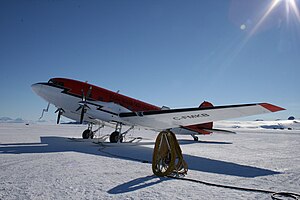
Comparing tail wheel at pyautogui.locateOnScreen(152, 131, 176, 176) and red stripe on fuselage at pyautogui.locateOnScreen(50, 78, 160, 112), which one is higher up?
red stripe on fuselage at pyautogui.locateOnScreen(50, 78, 160, 112)

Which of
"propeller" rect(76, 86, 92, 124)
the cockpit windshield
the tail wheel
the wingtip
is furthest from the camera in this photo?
the cockpit windshield

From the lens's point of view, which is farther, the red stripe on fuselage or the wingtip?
the red stripe on fuselage

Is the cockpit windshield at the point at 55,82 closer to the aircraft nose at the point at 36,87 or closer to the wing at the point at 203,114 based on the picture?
the aircraft nose at the point at 36,87

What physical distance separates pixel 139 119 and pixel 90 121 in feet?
22.4

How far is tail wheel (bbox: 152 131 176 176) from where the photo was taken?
21.3ft


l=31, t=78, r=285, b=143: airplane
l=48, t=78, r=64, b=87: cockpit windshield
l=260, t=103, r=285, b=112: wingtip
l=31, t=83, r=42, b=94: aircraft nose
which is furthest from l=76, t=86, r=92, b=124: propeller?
l=260, t=103, r=285, b=112: wingtip

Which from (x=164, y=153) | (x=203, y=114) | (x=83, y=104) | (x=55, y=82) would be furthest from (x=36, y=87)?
(x=164, y=153)

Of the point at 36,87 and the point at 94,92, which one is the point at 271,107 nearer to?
the point at 94,92

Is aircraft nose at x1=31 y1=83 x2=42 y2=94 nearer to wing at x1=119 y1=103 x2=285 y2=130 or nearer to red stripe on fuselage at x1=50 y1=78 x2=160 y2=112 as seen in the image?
red stripe on fuselage at x1=50 y1=78 x2=160 y2=112

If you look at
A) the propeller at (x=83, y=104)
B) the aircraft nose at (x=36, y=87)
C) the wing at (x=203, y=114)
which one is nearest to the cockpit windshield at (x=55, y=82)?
the aircraft nose at (x=36, y=87)

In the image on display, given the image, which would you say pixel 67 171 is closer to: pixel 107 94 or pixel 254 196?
pixel 254 196

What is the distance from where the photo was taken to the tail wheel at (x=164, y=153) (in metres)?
6.50

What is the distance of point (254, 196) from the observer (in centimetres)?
445

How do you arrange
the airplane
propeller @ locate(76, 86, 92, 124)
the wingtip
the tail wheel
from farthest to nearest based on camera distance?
1. propeller @ locate(76, 86, 92, 124)
2. the airplane
3. the wingtip
4. the tail wheel
